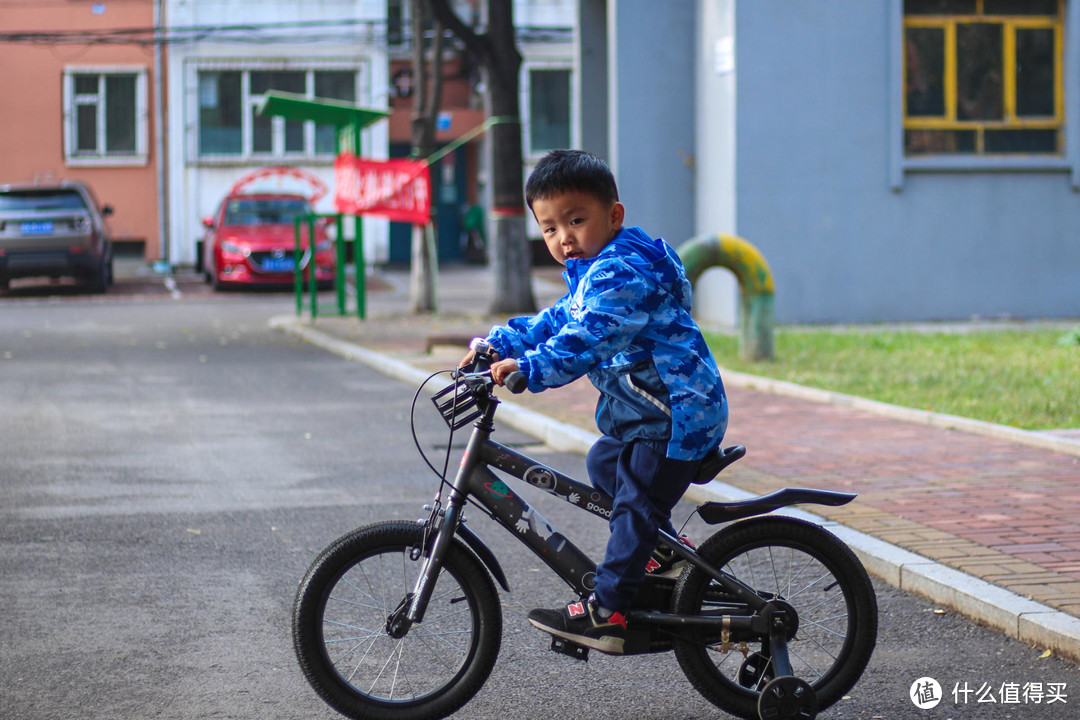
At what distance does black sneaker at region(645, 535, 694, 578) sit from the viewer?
13.1ft

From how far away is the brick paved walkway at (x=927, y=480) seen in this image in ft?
17.8

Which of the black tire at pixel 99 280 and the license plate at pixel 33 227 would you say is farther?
the black tire at pixel 99 280

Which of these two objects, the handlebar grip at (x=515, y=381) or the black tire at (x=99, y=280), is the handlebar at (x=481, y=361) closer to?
the handlebar grip at (x=515, y=381)

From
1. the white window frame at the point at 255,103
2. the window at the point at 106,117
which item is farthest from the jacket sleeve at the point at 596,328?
the window at the point at 106,117

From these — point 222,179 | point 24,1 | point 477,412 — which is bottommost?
point 477,412

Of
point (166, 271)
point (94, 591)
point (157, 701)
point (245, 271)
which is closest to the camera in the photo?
point (157, 701)

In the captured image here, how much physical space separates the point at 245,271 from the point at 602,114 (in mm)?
7731

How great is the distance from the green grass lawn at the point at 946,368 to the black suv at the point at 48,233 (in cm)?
1316

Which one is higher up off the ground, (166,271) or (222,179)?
(222,179)

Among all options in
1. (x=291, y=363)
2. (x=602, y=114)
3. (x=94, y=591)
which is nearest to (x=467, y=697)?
(x=94, y=591)

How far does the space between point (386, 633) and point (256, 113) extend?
30850 mm

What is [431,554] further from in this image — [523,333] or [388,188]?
[388,188]

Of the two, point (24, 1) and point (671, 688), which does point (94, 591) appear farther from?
point (24, 1)

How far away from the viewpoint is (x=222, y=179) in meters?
33.6
